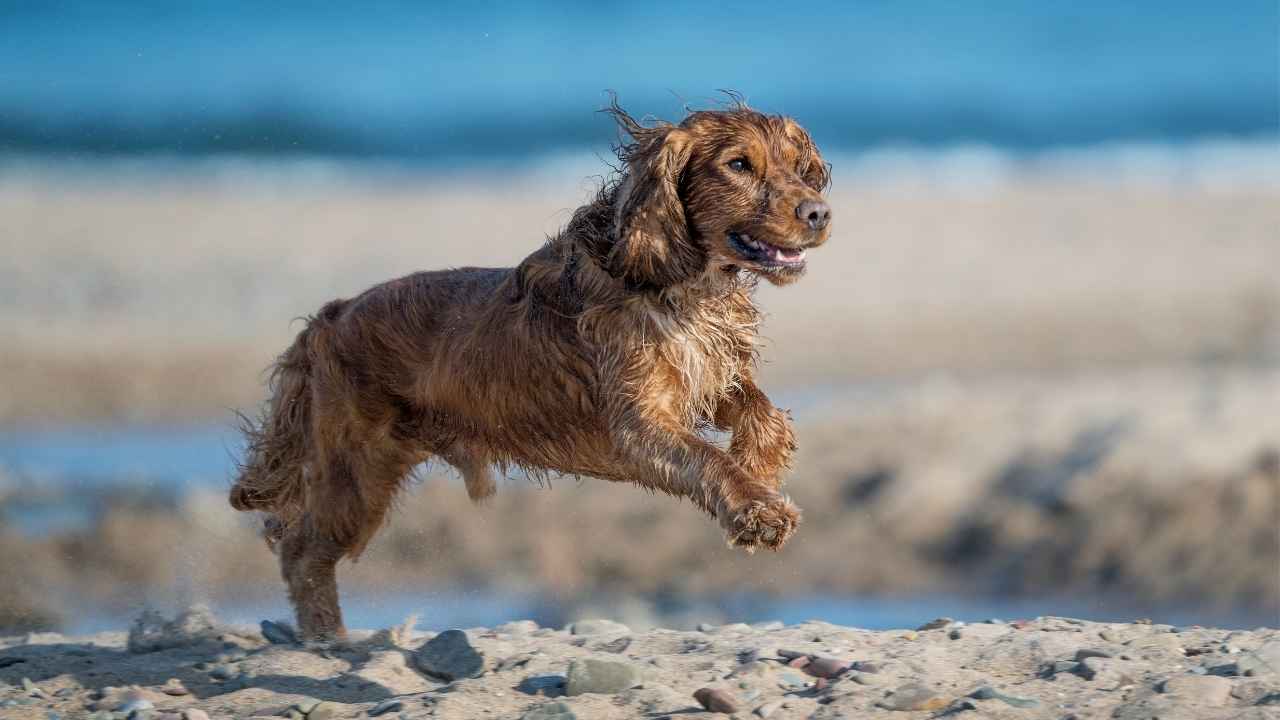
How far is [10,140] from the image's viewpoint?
28844 mm

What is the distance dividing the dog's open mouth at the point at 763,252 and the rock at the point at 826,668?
1522mm

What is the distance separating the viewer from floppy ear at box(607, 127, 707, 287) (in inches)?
228

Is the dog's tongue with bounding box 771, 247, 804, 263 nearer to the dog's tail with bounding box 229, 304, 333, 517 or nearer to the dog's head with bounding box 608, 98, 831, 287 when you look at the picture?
the dog's head with bounding box 608, 98, 831, 287

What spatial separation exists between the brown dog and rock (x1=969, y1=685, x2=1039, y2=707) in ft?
3.04

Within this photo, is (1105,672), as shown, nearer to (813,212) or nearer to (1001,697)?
(1001,697)

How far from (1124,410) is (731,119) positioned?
7.14m

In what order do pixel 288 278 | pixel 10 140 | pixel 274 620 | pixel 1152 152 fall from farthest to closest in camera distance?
pixel 1152 152, pixel 10 140, pixel 288 278, pixel 274 620

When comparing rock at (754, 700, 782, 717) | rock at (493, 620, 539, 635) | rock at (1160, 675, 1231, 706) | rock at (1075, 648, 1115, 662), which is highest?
rock at (493, 620, 539, 635)

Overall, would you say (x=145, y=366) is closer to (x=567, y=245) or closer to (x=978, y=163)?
(x=567, y=245)

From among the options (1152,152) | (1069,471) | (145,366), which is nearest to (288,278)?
(145,366)

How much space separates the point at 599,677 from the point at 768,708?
70 cm

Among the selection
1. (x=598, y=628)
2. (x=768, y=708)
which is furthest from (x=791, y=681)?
(x=598, y=628)

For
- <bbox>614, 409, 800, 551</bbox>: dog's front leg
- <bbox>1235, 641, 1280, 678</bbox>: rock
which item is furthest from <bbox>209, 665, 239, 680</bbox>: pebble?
<bbox>1235, 641, 1280, 678</bbox>: rock

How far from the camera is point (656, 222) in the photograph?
5793 mm
